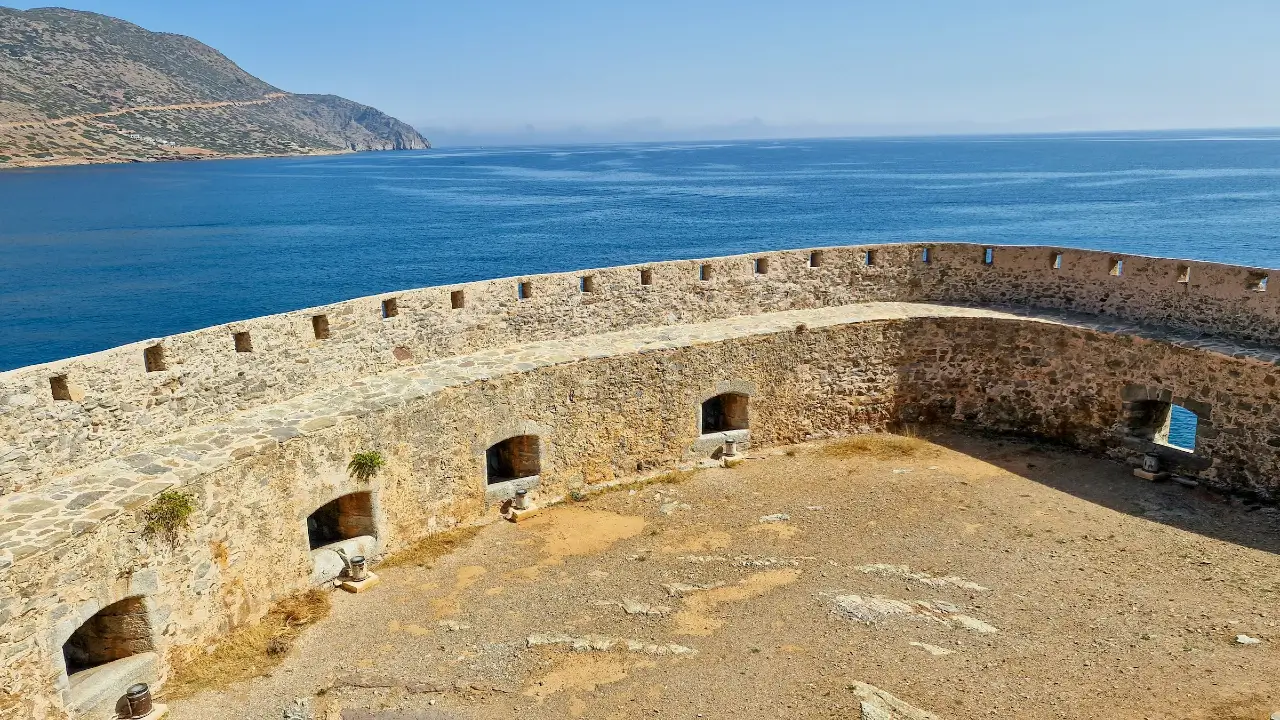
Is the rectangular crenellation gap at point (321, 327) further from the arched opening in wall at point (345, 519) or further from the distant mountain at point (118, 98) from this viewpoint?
the distant mountain at point (118, 98)

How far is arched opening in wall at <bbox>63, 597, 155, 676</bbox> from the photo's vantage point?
8.94 meters

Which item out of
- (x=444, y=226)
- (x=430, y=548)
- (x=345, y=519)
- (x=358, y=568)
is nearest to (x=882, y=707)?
(x=430, y=548)

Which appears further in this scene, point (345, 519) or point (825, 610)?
point (345, 519)

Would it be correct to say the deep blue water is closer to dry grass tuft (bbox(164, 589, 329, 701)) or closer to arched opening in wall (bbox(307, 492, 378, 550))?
arched opening in wall (bbox(307, 492, 378, 550))

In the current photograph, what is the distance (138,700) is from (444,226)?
4773 cm

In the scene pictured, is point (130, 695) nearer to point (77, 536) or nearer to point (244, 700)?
point (244, 700)

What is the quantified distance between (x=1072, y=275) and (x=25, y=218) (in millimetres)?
59407

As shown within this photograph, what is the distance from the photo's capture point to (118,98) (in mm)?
104188

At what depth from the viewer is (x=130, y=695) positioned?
8.52 m

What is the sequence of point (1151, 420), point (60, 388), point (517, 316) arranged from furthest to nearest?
point (1151, 420)
point (517, 316)
point (60, 388)

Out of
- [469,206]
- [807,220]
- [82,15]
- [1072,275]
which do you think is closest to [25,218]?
[469,206]

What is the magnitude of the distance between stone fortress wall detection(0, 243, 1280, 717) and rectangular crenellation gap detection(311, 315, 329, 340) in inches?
1.2

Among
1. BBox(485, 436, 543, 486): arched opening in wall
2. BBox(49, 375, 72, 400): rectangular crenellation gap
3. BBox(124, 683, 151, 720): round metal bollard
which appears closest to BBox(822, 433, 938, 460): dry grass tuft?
BBox(485, 436, 543, 486): arched opening in wall

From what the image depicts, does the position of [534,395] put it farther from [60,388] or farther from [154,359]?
[60,388]
